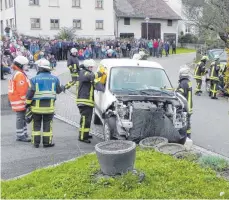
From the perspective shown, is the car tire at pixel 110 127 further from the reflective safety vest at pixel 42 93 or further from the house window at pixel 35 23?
the house window at pixel 35 23

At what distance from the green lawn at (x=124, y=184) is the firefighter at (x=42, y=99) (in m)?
2.04

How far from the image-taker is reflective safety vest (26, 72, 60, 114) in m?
8.27

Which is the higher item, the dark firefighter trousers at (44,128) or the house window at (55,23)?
the house window at (55,23)

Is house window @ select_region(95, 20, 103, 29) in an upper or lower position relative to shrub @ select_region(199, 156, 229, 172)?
upper

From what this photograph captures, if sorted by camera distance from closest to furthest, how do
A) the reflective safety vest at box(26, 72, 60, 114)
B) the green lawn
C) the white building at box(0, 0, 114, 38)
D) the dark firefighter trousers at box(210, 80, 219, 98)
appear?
the green lawn, the reflective safety vest at box(26, 72, 60, 114), the dark firefighter trousers at box(210, 80, 219, 98), the white building at box(0, 0, 114, 38)

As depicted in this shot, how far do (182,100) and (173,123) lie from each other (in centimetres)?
70

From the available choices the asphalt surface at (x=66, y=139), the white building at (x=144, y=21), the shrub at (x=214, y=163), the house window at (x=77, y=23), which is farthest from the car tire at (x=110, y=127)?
the white building at (x=144, y=21)

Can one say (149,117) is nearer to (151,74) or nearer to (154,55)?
(151,74)

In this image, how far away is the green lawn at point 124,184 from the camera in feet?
17.4

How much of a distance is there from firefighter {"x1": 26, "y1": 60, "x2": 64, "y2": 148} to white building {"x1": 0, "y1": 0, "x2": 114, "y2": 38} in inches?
1424

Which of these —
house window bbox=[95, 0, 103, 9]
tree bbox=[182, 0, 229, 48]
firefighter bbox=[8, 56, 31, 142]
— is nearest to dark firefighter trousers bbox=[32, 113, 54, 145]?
firefighter bbox=[8, 56, 31, 142]

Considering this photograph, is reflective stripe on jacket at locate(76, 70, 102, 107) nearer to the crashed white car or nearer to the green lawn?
the crashed white car

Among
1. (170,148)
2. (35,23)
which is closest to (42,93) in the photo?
(170,148)

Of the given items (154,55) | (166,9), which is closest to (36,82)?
(154,55)
